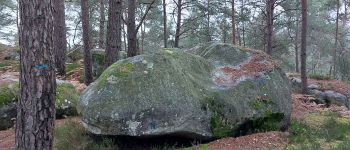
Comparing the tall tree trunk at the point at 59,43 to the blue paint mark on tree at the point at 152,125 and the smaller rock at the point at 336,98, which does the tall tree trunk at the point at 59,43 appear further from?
the smaller rock at the point at 336,98

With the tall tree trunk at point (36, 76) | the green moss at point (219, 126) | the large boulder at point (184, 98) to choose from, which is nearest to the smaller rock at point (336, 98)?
the large boulder at point (184, 98)

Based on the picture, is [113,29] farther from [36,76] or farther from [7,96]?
[36,76]

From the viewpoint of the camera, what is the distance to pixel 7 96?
8391 millimetres

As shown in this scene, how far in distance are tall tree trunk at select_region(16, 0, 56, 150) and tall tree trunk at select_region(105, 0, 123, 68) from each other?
198 inches

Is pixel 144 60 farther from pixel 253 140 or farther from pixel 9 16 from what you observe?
pixel 9 16

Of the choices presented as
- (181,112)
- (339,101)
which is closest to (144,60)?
(181,112)

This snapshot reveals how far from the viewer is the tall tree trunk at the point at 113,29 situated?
938 cm

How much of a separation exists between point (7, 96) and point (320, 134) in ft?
23.8

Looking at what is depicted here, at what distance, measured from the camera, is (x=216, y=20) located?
94.2 feet

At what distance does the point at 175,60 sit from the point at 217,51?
1914 mm

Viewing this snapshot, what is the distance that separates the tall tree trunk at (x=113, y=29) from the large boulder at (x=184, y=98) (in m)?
2.70

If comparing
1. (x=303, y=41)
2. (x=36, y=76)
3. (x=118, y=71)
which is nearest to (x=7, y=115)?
(x=118, y=71)

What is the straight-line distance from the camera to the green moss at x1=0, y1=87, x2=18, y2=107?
8.25 m

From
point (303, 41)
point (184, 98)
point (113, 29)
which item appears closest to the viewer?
point (184, 98)
